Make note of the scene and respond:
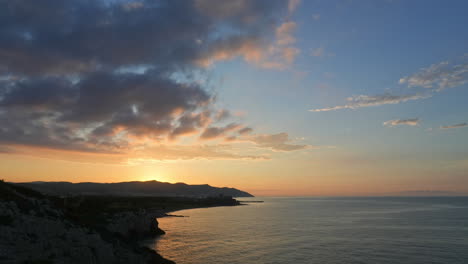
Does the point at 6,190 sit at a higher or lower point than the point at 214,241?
higher

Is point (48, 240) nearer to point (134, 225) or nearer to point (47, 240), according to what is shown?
point (47, 240)

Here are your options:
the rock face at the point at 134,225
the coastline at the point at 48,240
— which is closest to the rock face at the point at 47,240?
the coastline at the point at 48,240

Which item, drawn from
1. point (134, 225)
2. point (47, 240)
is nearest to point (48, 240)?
point (47, 240)

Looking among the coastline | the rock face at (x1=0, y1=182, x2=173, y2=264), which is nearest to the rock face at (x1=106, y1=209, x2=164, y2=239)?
the coastline

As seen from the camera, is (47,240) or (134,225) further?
(134,225)

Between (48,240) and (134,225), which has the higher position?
(48,240)

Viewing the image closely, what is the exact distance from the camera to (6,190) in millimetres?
35062

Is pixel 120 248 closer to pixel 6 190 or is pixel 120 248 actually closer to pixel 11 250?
pixel 11 250

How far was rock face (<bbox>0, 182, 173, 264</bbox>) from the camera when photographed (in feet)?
83.9

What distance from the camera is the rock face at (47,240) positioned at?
2557 centimetres

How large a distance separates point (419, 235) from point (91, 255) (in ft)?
242

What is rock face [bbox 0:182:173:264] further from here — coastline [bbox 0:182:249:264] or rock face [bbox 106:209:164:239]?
rock face [bbox 106:209:164:239]

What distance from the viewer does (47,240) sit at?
2833 centimetres

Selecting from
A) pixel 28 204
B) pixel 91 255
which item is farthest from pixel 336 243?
pixel 28 204
